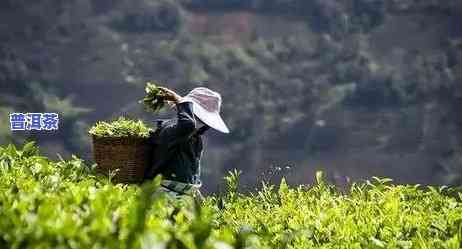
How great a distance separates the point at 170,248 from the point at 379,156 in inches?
1978

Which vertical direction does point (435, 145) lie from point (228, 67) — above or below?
below

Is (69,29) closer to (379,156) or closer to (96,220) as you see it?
(379,156)

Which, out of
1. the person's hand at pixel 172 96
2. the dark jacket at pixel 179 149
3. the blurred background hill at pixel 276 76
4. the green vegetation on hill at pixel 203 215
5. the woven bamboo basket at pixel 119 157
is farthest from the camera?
the blurred background hill at pixel 276 76

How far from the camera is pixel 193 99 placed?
215 inches

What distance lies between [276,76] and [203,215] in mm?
53998

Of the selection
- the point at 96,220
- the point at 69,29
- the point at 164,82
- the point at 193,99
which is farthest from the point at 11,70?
the point at 96,220

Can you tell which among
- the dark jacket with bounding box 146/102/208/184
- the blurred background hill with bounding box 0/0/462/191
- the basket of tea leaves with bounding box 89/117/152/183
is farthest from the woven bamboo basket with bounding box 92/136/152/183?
the blurred background hill with bounding box 0/0/462/191

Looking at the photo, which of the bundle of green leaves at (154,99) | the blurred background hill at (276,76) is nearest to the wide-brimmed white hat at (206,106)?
the bundle of green leaves at (154,99)

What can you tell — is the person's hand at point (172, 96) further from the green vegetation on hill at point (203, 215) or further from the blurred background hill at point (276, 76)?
the blurred background hill at point (276, 76)

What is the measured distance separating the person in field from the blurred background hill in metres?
42.7

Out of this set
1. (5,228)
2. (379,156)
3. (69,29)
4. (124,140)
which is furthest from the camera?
(69,29)

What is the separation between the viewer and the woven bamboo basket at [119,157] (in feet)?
15.7

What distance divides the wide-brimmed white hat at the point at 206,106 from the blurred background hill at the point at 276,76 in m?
42.7

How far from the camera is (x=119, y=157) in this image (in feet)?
15.7
